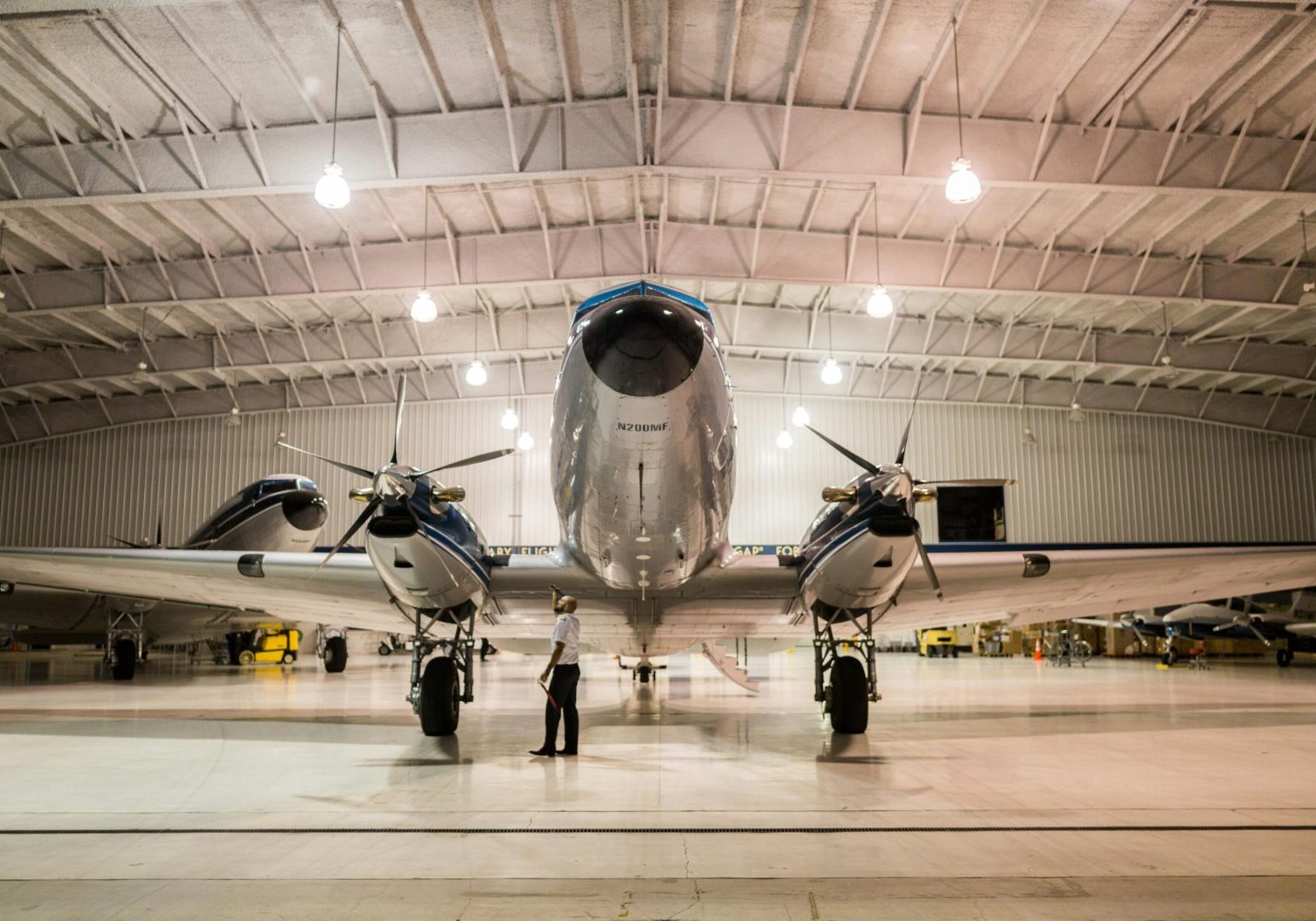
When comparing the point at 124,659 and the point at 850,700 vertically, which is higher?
the point at 850,700

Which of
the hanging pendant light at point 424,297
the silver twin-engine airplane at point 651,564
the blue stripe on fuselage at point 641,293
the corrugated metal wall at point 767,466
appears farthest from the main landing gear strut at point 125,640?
the blue stripe on fuselage at point 641,293

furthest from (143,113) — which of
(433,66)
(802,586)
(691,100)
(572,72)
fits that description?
(802,586)

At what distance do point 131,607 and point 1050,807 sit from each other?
20298 millimetres

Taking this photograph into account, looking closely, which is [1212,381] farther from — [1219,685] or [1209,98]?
[1209,98]

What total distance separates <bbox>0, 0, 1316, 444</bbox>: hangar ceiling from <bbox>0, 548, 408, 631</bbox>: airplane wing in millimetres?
7142

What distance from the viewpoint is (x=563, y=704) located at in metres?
8.69

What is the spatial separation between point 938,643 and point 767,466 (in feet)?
37.1

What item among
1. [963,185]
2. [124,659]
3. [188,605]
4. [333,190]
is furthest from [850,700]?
[124,659]

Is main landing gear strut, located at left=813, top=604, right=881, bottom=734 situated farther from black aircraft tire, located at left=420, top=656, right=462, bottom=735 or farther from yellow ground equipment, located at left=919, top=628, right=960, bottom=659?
yellow ground equipment, located at left=919, top=628, right=960, bottom=659

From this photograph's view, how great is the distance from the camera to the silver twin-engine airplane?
25.3 ft

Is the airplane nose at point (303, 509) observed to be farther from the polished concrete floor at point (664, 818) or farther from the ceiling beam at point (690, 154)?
the polished concrete floor at point (664, 818)

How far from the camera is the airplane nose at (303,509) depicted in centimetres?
1902

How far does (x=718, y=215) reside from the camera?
2181 centimetres

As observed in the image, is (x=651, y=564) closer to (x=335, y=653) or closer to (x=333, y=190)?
(x=333, y=190)
